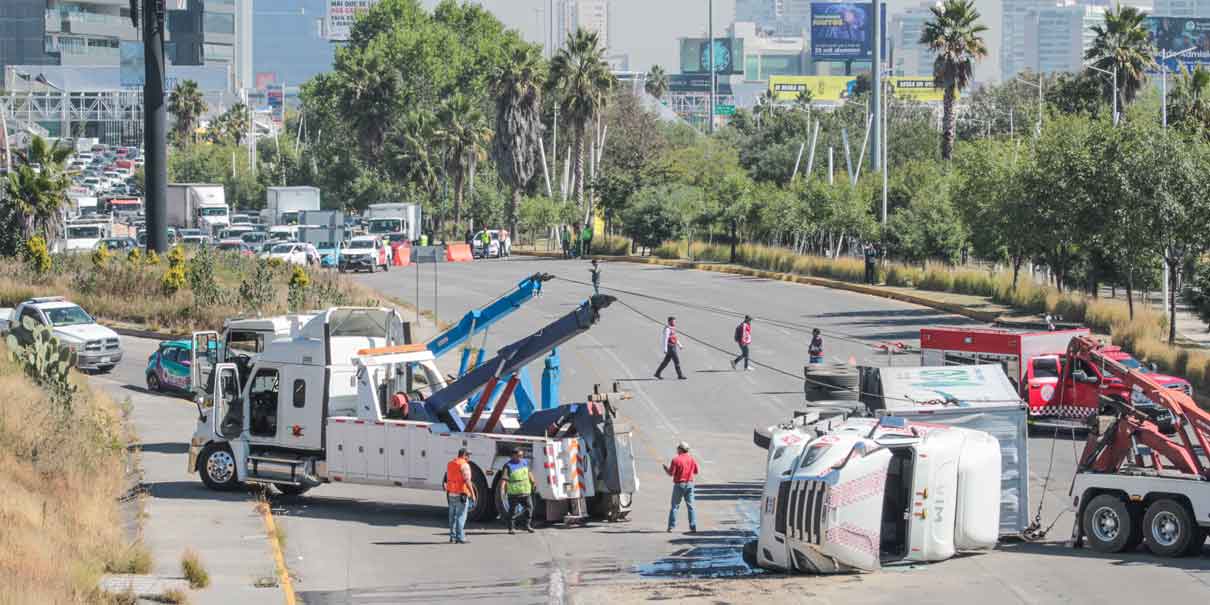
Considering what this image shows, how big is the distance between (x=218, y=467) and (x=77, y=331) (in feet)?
55.3

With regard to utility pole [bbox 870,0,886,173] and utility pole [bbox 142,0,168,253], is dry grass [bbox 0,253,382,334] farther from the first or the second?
utility pole [bbox 870,0,886,173]

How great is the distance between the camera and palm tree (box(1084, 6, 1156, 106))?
3068 inches

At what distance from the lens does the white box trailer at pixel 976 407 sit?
21.1m

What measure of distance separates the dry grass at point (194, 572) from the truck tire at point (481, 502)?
15.7 ft

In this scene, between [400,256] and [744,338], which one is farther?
[400,256]

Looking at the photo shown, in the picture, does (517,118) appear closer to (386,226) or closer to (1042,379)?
(386,226)

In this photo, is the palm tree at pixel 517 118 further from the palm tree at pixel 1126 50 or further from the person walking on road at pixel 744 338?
the person walking on road at pixel 744 338

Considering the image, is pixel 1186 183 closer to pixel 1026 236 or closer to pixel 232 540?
pixel 1026 236

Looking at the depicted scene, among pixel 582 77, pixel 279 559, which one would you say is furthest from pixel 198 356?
pixel 582 77

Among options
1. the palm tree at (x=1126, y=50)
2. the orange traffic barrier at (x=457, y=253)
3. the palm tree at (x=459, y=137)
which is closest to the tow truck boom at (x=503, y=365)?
the orange traffic barrier at (x=457, y=253)

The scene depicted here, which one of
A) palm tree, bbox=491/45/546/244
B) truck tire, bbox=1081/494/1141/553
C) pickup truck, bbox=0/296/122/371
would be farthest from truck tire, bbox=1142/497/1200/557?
palm tree, bbox=491/45/546/244

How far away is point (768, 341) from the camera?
148ft

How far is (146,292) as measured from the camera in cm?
4900

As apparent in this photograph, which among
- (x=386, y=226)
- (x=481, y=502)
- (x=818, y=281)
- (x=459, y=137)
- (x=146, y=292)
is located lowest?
(x=481, y=502)
